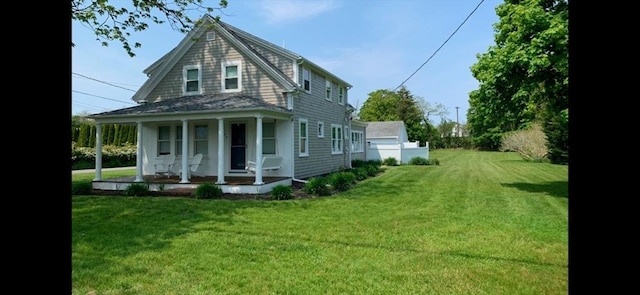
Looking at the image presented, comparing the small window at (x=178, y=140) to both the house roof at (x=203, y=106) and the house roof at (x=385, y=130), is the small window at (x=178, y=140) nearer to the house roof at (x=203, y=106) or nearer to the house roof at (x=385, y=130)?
the house roof at (x=203, y=106)

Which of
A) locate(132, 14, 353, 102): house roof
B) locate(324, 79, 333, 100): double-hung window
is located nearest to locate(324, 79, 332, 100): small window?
locate(324, 79, 333, 100): double-hung window

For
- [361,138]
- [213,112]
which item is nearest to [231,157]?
[213,112]

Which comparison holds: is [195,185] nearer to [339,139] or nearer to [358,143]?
[339,139]

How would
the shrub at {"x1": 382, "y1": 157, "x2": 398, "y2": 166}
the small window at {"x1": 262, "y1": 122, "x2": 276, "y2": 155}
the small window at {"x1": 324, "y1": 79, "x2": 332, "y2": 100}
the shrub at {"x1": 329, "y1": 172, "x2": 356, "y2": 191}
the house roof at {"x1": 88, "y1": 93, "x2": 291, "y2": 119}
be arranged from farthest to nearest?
the shrub at {"x1": 382, "y1": 157, "x2": 398, "y2": 166}, the small window at {"x1": 324, "y1": 79, "x2": 332, "y2": 100}, the small window at {"x1": 262, "y1": 122, "x2": 276, "y2": 155}, the shrub at {"x1": 329, "y1": 172, "x2": 356, "y2": 191}, the house roof at {"x1": 88, "y1": 93, "x2": 291, "y2": 119}

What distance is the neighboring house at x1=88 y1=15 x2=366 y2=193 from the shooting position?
44.0 feet

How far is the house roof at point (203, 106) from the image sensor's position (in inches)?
470

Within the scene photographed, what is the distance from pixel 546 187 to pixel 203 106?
1164cm

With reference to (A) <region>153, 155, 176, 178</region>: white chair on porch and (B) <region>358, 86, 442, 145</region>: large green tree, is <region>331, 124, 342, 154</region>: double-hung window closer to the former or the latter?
(A) <region>153, 155, 176, 178</region>: white chair on porch

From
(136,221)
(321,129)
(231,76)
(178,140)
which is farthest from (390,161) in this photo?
(136,221)

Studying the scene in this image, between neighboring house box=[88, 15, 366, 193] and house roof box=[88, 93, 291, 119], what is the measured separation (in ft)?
0.13

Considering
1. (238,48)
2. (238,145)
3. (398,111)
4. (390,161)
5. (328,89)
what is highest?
(398,111)

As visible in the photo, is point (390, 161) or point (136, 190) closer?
point (136, 190)

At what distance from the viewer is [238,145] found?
14164mm

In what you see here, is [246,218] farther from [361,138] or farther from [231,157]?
[361,138]
